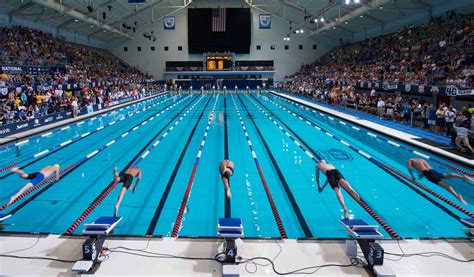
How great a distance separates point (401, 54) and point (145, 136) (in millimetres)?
18747

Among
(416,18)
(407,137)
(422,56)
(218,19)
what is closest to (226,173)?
(407,137)

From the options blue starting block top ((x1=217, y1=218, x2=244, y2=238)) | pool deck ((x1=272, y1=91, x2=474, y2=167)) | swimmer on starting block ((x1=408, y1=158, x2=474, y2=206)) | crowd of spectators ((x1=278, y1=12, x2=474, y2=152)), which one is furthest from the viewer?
crowd of spectators ((x1=278, y1=12, x2=474, y2=152))

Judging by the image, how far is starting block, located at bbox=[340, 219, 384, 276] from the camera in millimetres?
3615

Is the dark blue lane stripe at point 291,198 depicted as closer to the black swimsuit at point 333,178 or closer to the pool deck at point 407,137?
the black swimsuit at point 333,178

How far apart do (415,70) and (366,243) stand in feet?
60.2

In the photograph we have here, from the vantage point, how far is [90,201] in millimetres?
6176

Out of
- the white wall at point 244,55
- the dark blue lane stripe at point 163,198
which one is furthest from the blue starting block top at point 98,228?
the white wall at point 244,55

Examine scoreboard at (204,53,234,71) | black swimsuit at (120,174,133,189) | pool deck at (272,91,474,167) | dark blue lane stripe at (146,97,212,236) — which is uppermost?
scoreboard at (204,53,234,71)

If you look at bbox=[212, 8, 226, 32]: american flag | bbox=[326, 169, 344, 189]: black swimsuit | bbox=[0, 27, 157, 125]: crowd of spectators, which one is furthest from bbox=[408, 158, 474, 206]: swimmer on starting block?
bbox=[212, 8, 226, 32]: american flag

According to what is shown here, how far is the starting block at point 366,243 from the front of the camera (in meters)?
3.62

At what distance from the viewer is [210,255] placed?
157 inches

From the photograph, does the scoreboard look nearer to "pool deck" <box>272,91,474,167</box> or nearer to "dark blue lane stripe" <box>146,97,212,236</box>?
"pool deck" <box>272,91,474,167</box>

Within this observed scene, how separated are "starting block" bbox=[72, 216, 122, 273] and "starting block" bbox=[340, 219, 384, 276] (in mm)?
2695

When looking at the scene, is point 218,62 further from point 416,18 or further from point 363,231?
point 363,231
